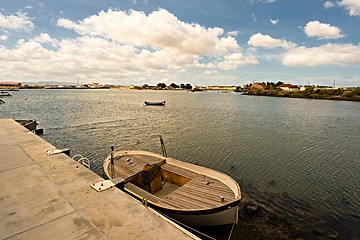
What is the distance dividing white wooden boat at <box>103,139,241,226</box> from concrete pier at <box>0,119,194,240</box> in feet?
8.99

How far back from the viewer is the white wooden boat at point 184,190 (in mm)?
8367

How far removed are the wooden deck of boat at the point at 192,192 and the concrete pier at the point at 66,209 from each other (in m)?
3.10

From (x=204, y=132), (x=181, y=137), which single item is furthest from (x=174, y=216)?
(x=204, y=132)

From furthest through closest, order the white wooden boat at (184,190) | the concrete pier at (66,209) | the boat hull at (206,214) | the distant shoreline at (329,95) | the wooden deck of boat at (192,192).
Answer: the distant shoreline at (329,95) → the wooden deck of boat at (192,192) → the white wooden boat at (184,190) → the boat hull at (206,214) → the concrete pier at (66,209)

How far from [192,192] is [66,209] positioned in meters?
6.05

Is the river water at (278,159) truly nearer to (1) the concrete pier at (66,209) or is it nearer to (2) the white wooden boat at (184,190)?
(2) the white wooden boat at (184,190)

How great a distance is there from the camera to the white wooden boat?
8367 millimetres

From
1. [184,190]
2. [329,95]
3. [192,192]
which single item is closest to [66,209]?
[184,190]

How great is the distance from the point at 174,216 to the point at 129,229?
4.23 m

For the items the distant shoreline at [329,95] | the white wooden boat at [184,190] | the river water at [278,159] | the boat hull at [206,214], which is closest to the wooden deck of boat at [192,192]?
the white wooden boat at [184,190]

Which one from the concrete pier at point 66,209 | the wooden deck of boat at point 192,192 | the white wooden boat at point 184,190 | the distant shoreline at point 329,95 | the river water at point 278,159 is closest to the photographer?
the concrete pier at point 66,209

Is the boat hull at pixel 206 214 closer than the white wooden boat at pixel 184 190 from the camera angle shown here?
Yes

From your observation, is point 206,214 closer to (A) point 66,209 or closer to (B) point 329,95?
(A) point 66,209

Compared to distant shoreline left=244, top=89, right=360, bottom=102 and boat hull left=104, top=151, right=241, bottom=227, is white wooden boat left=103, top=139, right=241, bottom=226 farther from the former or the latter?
distant shoreline left=244, top=89, right=360, bottom=102
